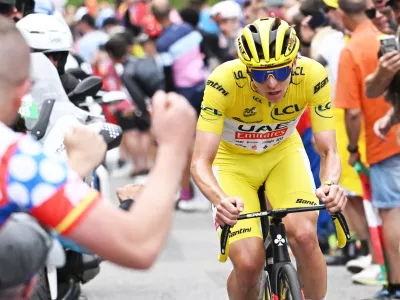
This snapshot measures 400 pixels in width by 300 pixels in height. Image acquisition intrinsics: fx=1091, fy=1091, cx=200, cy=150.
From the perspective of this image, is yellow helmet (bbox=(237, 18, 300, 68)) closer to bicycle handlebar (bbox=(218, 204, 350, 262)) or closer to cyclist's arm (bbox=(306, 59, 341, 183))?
cyclist's arm (bbox=(306, 59, 341, 183))

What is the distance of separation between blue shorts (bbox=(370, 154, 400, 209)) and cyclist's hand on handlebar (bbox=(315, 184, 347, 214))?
8.86 ft

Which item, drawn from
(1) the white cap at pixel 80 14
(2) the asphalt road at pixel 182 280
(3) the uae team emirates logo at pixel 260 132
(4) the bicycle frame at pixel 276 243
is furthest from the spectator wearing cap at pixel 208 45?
(4) the bicycle frame at pixel 276 243

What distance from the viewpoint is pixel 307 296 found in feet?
20.8

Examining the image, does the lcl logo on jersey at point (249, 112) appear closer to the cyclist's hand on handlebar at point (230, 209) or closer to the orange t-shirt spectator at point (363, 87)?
the cyclist's hand on handlebar at point (230, 209)

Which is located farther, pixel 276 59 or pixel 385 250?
pixel 385 250

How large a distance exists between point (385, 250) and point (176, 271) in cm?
249

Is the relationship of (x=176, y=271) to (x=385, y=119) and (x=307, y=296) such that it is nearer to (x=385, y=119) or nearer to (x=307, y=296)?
(x=385, y=119)

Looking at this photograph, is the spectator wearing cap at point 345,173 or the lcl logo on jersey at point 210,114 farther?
the spectator wearing cap at point 345,173

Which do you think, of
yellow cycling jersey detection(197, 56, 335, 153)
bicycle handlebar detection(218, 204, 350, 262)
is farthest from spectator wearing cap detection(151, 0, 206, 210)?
bicycle handlebar detection(218, 204, 350, 262)

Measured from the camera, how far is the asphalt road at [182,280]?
353 inches

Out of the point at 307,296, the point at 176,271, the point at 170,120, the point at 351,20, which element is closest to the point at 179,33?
the point at 176,271

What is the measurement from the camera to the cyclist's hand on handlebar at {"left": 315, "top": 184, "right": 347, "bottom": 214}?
5652mm

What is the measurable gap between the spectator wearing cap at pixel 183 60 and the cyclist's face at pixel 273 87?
8082 mm

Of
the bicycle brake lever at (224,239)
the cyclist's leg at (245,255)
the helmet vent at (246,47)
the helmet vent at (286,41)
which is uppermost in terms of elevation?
the helmet vent at (286,41)
